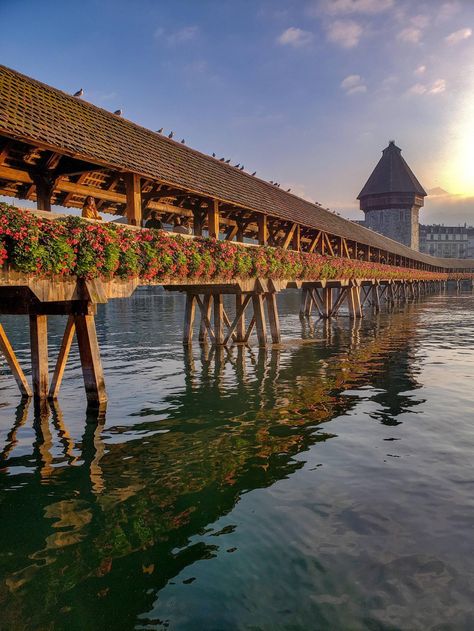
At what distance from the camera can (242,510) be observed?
19.3ft

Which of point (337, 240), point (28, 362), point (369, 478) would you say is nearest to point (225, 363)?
point (28, 362)

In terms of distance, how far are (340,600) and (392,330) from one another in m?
23.4

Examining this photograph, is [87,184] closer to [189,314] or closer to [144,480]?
[189,314]

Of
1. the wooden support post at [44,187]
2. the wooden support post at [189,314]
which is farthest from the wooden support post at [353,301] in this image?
the wooden support post at [44,187]

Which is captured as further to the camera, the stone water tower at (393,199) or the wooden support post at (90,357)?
the stone water tower at (393,199)

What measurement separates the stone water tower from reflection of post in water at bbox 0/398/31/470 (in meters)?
81.9

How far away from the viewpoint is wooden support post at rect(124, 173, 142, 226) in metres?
12.4

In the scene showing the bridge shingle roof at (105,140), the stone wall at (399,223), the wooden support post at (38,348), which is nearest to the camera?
the bridge shingle roof at (105,140)

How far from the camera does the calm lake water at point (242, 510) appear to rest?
4.19 metres

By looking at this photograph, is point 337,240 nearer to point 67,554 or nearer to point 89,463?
point 89,463

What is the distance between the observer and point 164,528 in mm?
5488

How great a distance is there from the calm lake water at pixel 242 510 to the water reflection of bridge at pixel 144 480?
2 centimetres

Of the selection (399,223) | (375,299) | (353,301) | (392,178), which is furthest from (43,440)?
(392,178)

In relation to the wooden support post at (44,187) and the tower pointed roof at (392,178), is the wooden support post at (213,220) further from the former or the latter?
the tower pointed roof at (392,178)
